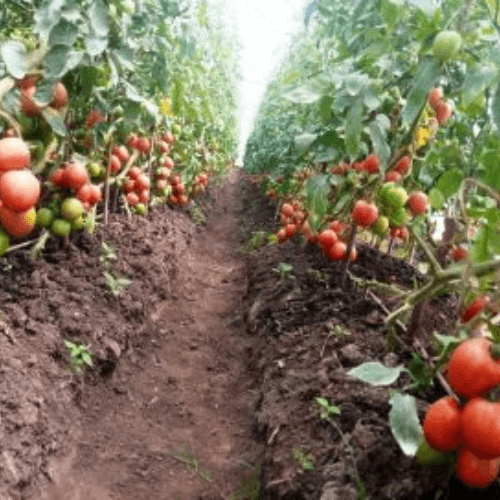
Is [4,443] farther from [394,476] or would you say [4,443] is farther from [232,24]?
[232,24]

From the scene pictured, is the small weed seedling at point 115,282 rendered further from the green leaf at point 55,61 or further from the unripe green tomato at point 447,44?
the unripe green tomato at point 447,44

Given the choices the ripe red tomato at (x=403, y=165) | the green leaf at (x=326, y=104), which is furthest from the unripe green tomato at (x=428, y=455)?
the ripe red tomato at (x=403, y=165)

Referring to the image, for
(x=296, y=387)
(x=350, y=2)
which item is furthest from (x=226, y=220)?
(x=296, y=387)

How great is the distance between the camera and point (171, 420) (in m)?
2.48

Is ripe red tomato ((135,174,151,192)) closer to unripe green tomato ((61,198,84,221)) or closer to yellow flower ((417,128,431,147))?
unripe green tomato ((61,198,84,221))

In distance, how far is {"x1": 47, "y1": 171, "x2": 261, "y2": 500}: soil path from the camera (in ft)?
6.68

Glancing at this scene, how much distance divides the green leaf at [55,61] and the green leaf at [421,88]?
106 cm

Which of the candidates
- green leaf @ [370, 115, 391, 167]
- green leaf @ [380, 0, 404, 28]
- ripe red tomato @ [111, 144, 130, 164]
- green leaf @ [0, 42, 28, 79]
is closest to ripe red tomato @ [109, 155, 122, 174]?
ripe red tomato @ [111, 144, 130, 164]

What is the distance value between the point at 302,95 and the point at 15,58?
895 mm

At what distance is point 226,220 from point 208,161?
1.23 m

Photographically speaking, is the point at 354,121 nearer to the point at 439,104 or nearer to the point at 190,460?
the point at 439,104

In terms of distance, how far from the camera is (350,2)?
381 cm

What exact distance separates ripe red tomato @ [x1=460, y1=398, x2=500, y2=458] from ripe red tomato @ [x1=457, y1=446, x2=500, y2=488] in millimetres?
47

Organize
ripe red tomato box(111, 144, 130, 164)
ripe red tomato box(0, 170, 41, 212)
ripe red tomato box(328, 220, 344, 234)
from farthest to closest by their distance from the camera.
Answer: ripe red tomato box(111, 144, 130, 164)
ripe red tomato box(328, 220, 344, 234)
ripe red tomato box(0, 170, 41, 212)
